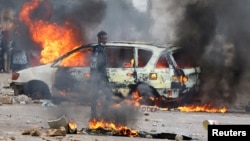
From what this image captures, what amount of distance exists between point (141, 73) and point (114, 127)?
4.30m

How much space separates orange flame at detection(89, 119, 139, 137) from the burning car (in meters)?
3.49

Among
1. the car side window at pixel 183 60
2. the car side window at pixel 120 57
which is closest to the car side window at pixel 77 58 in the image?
the car side window at pixel 120 57

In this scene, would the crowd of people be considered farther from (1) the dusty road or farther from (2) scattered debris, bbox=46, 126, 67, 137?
(2) scattered debris, bbox=46, 126, 67, 137

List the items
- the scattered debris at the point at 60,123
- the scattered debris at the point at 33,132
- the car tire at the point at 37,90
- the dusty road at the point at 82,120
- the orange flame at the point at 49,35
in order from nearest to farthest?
1. the scattered debris at the point at 33,132
2. the dusty road at the point at 82,120
3. the scattered debris at the point at 60,123
4. the car tire at the point at 37,90
5. the orange flame at the point at 49,35

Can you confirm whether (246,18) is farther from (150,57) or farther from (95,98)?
(95,98)

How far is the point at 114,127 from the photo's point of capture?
1021cm

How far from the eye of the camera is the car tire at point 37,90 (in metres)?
15.2

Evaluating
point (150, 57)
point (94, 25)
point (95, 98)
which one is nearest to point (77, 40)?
point (94, 25)

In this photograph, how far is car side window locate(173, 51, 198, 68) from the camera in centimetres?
1440

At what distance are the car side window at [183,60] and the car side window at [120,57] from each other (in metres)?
1.06

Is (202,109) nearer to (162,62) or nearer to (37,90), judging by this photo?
(162,62)

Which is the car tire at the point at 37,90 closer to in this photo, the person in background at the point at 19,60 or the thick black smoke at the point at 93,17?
the thick black smoke at the point at 93,17

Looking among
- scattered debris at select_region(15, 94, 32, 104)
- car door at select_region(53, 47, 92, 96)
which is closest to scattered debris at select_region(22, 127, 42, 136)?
car door at select_region(53, 47, 92, 96)

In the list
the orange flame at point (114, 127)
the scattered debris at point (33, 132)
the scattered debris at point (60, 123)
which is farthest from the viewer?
the orange flame at point (114, 127)
